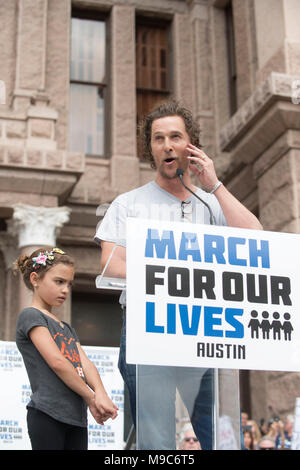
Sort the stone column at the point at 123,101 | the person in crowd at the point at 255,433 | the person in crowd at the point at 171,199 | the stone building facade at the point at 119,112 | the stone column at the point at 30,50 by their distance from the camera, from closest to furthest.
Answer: the person in crowd at the point at 171,199 → the person in crowd at the point at 255,433 → the stone building facade at the point at 119,112 → the stone column at the point at 30,50 → the stone column at the point at 123,101

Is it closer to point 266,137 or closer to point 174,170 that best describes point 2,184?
point 266,137

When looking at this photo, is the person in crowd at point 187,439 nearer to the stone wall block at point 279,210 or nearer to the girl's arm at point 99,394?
the stone wall block at point 279,210

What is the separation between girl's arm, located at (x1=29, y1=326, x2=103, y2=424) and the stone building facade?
4499 millimetres

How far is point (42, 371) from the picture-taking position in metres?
2.67

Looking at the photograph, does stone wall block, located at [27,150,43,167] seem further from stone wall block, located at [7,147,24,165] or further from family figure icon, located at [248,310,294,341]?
family figure icon, located at [248,310,294,341]

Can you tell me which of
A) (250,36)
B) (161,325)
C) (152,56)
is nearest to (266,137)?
(250,36)

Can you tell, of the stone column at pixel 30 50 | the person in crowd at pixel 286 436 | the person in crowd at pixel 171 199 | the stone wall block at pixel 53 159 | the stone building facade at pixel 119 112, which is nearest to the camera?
the person in crowd at pixel 171 199

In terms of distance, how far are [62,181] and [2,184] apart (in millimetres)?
711

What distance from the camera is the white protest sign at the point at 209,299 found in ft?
7.45

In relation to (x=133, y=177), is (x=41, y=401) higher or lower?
lower

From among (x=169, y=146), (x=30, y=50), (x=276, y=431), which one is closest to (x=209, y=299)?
(x=169, y=146)

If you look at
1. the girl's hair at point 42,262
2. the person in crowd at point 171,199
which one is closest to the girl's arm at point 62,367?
the person in crowd at point 171,199

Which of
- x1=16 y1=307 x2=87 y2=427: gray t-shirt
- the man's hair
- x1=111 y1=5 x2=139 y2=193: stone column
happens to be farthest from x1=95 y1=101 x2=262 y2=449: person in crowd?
x1=111 y1=5 x2=139 y2=193: stone column

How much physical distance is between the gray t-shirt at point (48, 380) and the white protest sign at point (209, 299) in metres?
0.55
